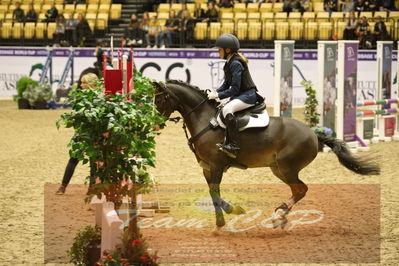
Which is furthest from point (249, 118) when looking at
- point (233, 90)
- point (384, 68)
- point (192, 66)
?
point (192, 66)

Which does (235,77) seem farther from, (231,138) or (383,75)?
(383,75)

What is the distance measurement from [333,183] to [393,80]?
8647 mm

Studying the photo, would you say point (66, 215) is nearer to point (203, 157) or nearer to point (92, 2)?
point (203, 157)

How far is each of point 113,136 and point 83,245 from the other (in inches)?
38.6

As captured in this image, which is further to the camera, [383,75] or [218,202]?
[383,75]

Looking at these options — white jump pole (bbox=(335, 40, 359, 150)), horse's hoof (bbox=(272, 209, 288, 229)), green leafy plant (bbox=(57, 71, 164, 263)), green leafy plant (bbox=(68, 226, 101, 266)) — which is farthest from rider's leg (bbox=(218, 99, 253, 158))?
white jump pole (bbox=(335, 40, 359, 150))

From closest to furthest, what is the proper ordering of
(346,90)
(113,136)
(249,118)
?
(113,136)
(249,118)
(346,90)

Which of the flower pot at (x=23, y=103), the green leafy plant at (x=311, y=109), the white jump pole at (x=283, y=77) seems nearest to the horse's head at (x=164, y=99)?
the white jump pole at (x=283, y=77)

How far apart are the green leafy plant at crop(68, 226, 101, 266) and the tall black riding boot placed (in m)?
2.00

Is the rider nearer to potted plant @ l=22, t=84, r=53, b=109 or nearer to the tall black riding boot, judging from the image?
the tall black riding boot

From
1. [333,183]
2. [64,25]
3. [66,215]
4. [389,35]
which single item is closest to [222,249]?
[66,215]

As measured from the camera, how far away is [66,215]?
7.75 m

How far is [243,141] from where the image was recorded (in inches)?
283

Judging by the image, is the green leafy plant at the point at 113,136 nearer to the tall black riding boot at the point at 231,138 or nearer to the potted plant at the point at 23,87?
the tall black riding boot at the point at 231,138
